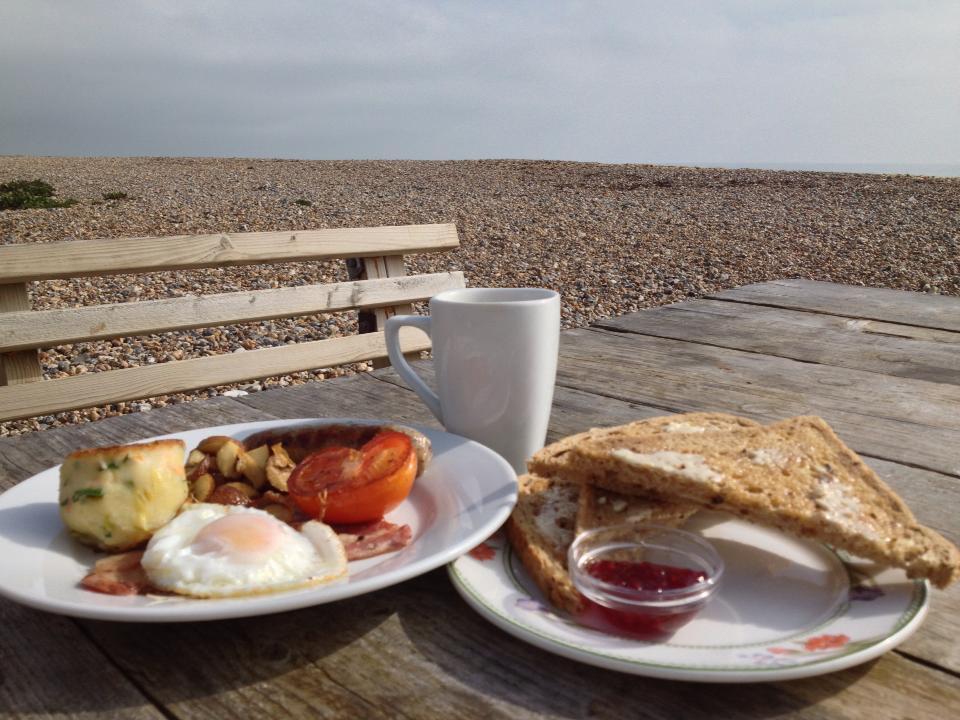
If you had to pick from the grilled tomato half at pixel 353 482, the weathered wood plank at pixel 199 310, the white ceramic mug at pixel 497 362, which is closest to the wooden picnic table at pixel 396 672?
the grilled tomato half at pixel 353 482

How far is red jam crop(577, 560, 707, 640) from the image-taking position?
0.81 metres

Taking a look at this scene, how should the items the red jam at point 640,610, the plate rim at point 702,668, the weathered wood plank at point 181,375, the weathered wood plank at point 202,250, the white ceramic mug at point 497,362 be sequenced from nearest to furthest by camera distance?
the plate rim at point 702,668 < the red jam at point 640,610 < the white ceramic mug at point 497,362 < the weathered wood plank at point 181,375 < the weathered wood plank at point 202,250

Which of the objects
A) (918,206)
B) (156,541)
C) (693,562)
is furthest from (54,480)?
(918,206)

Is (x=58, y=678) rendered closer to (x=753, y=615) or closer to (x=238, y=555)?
(x=238, y=555)

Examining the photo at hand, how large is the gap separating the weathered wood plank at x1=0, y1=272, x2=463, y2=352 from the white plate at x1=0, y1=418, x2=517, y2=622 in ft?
4.69

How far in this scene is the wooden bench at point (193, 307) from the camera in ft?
7.98

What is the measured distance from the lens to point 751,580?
93 centimetres

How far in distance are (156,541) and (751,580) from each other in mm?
690

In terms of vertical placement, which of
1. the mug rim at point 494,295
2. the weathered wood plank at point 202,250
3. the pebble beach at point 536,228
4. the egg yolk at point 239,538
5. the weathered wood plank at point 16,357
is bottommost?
the pebble beach at point 536,228

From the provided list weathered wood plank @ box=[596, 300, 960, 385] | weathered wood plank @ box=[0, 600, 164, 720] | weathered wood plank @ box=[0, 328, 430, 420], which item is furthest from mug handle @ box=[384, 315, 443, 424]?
weathered wood plank @ box=[0, 328, 430, 420]

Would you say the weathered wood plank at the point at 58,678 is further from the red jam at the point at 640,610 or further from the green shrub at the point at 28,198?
the green shrub at the point at 28,198

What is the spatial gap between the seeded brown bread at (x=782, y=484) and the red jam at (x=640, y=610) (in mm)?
92

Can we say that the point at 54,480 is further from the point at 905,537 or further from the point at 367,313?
the point at 367,313

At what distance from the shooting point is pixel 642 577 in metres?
0.92
